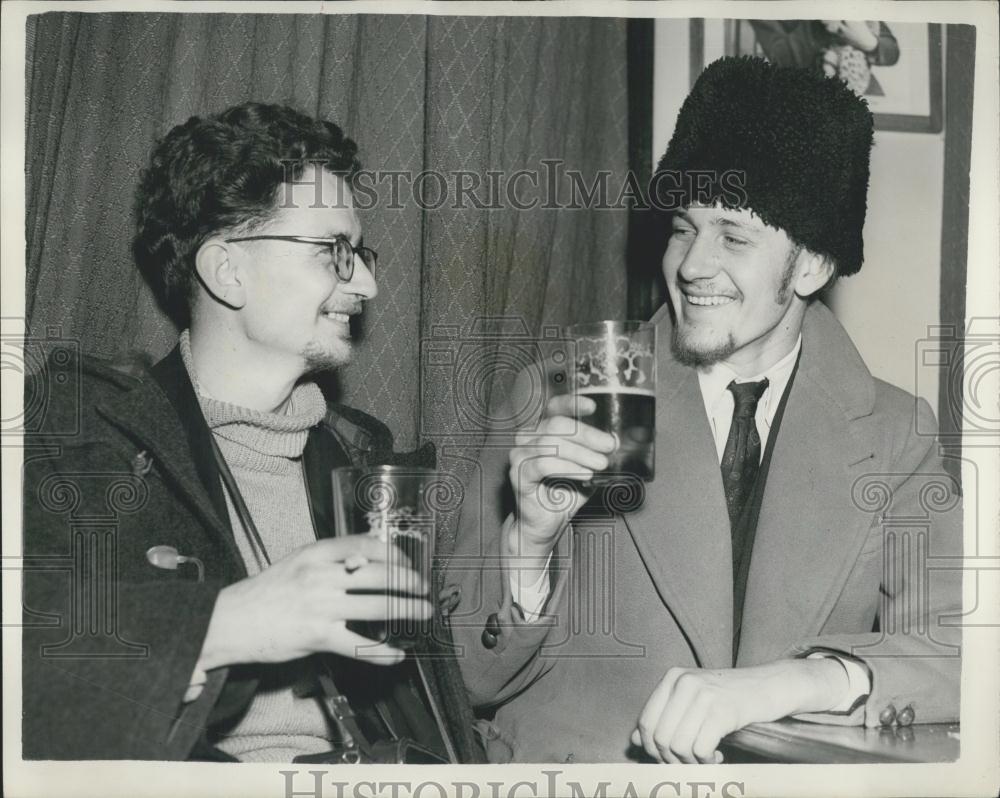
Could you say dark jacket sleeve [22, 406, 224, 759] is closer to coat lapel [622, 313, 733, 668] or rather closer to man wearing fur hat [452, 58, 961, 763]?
man wearing fur hat [452, 58, 961, 763]

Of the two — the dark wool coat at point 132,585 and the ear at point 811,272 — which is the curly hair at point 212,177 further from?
the ear at point 811,272

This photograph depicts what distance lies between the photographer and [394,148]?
5.06 ft

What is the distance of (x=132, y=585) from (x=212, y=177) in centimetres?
52

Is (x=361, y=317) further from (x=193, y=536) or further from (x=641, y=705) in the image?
(x=641, y=705)

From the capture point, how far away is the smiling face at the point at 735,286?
1.49 m

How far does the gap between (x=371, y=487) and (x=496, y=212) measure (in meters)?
0.53

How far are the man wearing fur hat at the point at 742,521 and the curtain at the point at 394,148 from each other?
0.16 meters

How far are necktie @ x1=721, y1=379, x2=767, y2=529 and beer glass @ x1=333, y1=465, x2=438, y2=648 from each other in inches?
18.3

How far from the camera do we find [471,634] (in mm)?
1431

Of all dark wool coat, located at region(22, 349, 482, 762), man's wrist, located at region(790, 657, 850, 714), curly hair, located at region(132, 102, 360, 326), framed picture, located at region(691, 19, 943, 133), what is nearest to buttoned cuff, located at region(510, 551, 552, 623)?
dark wool coat, located at region(22, 349, 482, 762)

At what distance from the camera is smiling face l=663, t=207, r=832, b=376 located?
58.5 inches

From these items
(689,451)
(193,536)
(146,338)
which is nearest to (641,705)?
(689,451)

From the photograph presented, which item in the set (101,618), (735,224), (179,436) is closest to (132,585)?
(101,618)

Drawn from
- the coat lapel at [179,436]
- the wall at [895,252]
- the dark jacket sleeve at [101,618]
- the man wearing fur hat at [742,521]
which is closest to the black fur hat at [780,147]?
the man wearing fur hat at [742,521]
